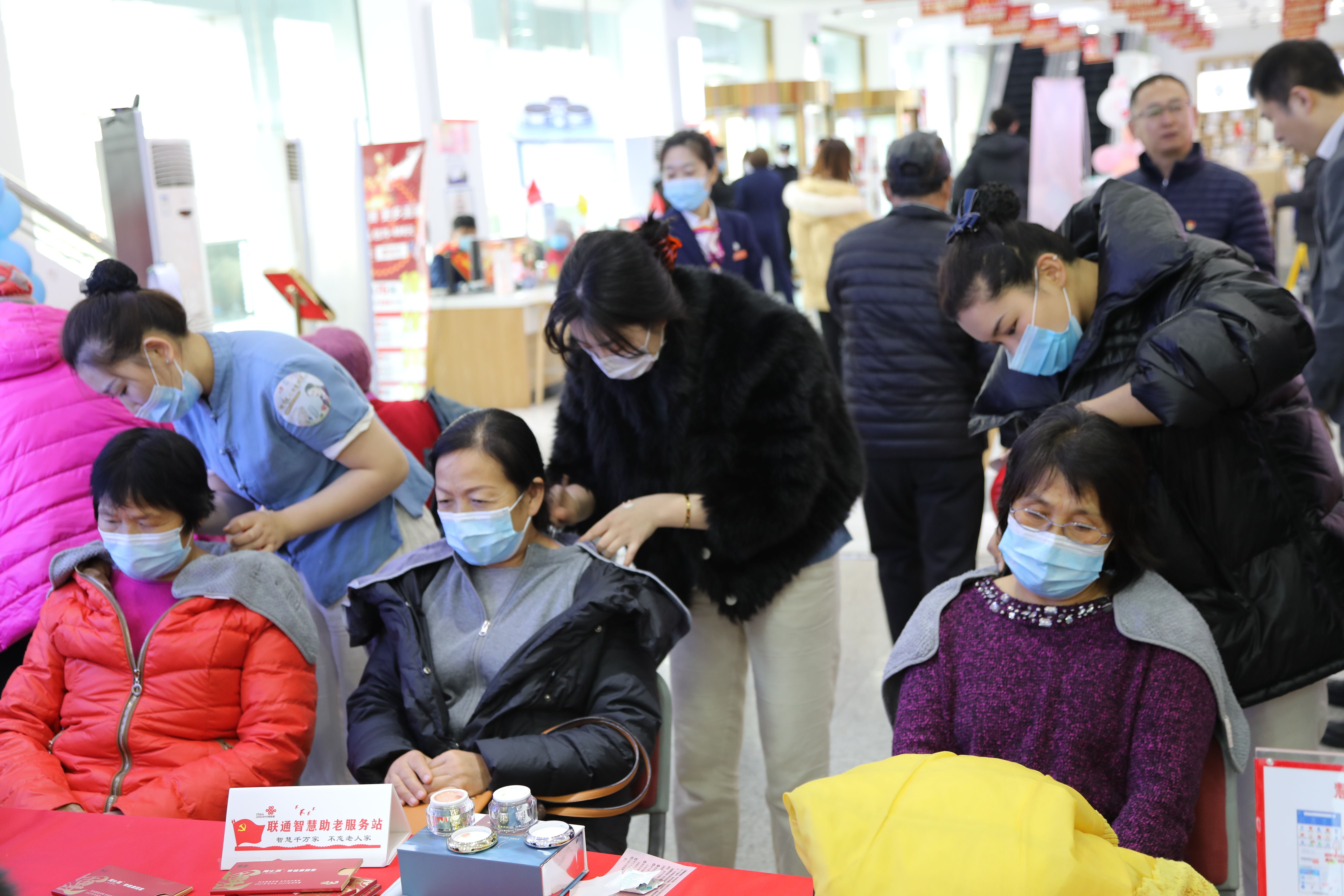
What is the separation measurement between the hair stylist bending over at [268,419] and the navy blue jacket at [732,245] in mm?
2261

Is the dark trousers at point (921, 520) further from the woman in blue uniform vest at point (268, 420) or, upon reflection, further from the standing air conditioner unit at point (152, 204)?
the standing air conditioner unit at point (152, 204)

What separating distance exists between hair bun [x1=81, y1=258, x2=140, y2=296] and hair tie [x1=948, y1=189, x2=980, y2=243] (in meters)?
1.45

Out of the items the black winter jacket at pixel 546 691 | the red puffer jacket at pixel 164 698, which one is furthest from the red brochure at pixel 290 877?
the red puffer jacket at pixel 164 698

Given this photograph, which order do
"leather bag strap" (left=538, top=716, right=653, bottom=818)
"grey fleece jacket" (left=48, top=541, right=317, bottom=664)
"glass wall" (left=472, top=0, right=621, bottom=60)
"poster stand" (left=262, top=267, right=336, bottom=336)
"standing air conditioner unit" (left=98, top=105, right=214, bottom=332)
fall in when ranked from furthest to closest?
"glass wall" (left=472, top=0, right=621, bottom=60)
"poster stand" (left=262, top=267, right=336, bottom=336)
"standing air conditioner unit" (left=98, top=105, right=214, bottom=332)
"grey fleece jacket" (left=48, top=541, right=317, bottom=664)
"leather bag strap" (left=538, top=716, right=653, bottom=818)

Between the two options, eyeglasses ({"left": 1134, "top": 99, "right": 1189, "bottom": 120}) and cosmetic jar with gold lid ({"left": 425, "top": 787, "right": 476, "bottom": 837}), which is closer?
cosmetic jar with gold lid ({"left": 425, "top": 787, "right": 476, "bottom": 837})

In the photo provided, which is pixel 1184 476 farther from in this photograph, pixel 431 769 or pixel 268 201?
pixel 268 201

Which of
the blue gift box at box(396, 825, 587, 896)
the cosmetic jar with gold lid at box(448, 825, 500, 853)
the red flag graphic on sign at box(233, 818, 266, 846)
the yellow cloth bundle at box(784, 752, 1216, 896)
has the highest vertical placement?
the yellow cloth bundle at box(784, 752, 1216, 896)

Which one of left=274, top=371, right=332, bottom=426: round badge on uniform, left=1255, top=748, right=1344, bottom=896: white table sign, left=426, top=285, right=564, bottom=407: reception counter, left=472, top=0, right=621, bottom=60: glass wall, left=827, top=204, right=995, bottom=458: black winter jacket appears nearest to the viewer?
left=1255, top=748, right=1344, bottom=896: white table sign

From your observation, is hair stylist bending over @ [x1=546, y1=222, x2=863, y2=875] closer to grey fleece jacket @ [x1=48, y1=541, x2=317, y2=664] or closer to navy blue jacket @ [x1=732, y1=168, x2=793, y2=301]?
grey fleece jacket @ [x1=48, y1=541, x2=317, y2=664]

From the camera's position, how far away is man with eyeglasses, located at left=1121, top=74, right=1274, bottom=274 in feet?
12.0

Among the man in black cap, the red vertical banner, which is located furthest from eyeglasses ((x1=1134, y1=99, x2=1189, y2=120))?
the red vertical banner

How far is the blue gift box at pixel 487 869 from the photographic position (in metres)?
1.20

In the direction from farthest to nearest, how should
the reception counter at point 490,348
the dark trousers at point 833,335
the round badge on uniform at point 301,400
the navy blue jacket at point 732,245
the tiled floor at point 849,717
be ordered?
the reception counter at point 490,348
the dark trousers at point 833,335
the navy blue jacket at point 732,245
the tiled floor at point 849,717
the round badge on uniform at point 301,400

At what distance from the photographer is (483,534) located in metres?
1.87
